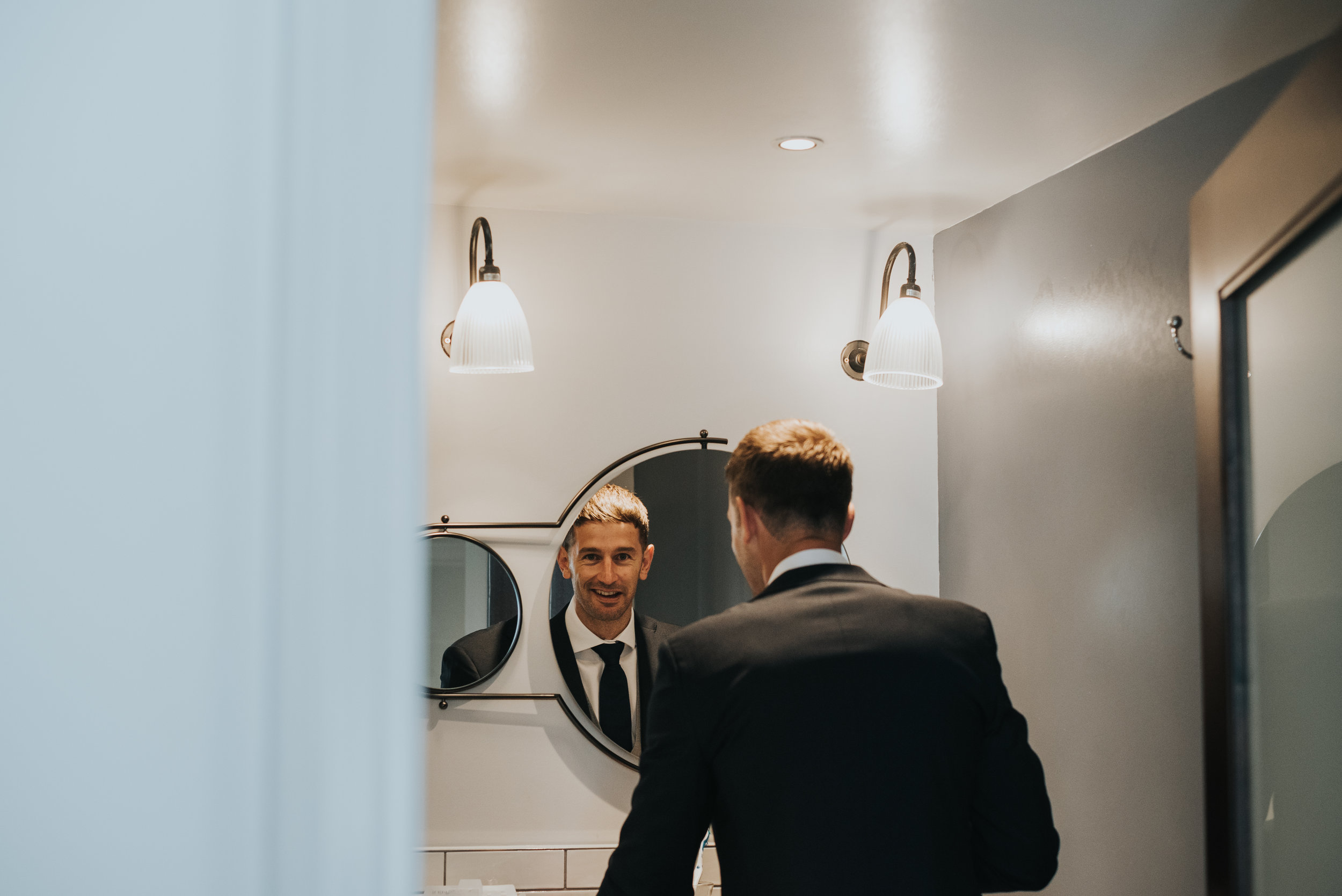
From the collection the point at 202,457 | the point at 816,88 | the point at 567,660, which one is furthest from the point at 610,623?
the point at 202,457

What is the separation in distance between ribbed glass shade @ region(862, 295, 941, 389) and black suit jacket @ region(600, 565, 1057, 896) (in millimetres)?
761

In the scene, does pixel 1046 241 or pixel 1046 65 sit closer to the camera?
pixel 1046 65

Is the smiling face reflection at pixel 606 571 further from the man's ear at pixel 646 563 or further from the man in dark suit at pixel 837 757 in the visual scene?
the man in dark suit at pixel 837 757

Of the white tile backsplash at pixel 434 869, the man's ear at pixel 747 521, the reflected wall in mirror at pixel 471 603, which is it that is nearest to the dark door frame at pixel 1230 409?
the man's ear at pixel 747 521

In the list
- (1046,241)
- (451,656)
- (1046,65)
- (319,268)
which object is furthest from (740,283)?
(319,268)

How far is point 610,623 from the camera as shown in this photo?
1917 mm

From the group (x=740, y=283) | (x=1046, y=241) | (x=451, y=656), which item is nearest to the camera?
(x=1046, y=241)

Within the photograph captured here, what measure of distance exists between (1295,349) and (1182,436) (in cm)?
31

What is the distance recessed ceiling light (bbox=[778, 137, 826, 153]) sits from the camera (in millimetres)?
1534

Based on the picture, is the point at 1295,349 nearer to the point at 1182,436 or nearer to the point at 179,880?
the point at 1182,436

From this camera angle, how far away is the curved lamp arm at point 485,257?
172cm

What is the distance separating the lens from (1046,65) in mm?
1260

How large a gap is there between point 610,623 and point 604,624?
1cm

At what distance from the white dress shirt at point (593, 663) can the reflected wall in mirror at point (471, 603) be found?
4.5 inches
